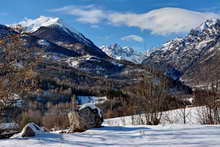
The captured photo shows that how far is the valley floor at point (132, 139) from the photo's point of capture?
8156 mm

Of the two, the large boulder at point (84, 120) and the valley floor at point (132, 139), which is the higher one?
the large boulder at point (84, 120)

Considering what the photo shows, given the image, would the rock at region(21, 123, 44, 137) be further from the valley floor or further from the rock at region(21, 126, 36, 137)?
the valley floor

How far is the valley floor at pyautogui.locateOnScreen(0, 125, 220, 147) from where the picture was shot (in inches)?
321

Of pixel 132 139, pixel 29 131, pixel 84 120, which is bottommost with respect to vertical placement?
pixel 132 139

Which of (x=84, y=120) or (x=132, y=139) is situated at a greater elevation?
(x=84, y=120)

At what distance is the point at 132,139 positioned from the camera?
9273 millimetres

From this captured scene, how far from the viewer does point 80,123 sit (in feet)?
42.0

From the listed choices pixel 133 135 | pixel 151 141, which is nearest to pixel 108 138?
pixel 133 135

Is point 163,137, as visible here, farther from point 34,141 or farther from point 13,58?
point 13,58

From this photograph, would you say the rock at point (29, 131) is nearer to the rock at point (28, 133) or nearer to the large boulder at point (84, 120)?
the rock at point (28, 133)

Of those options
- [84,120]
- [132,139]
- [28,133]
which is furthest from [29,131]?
[132,139]

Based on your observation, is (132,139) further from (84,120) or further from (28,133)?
(28,133)

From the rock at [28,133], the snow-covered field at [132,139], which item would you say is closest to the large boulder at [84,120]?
the snow-covered field at [132,139]

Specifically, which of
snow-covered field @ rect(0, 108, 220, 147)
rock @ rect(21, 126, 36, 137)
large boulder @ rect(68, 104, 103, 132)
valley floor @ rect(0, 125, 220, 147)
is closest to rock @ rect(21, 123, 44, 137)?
rock @ rect(21, 126, 36, 137)
